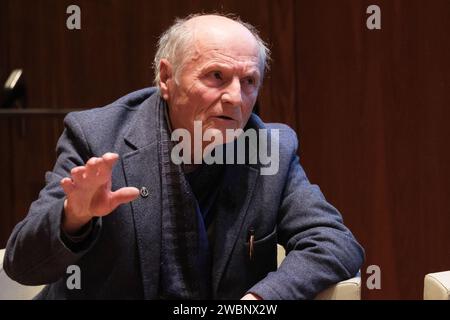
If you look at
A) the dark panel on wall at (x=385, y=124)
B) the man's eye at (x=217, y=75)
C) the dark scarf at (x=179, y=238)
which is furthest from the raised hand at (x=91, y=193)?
the dark panel on wall at (x=385, y=124)

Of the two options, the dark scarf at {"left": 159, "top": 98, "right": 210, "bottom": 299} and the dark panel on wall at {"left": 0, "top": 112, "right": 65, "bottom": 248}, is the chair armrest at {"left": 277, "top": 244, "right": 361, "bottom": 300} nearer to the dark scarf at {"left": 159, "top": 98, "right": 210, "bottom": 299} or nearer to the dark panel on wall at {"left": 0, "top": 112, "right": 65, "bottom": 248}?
the dark scarf at {"left": 159, "top": 98, "right": 210, "bottom": 299}

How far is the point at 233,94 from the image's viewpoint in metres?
1.47

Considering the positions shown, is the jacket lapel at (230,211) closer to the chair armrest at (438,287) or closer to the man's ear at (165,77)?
the man's ear at (165,77)

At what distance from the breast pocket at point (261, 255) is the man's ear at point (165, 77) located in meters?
0.39

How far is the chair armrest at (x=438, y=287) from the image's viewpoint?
4.47 ft

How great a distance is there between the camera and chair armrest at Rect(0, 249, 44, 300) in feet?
5.29

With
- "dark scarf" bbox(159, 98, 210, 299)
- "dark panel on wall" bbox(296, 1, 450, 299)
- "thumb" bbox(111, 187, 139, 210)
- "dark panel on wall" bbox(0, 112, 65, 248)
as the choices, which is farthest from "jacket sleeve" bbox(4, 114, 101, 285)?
"dark panel on wall" bbox(0, 112, 65, 248)

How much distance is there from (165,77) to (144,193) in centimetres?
29

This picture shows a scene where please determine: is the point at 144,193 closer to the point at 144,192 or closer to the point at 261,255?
the point at 144,192

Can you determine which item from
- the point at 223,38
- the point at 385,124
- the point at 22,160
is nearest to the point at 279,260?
the point at 223,38

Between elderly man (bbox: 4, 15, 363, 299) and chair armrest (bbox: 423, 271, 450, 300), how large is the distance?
156 millimetres
